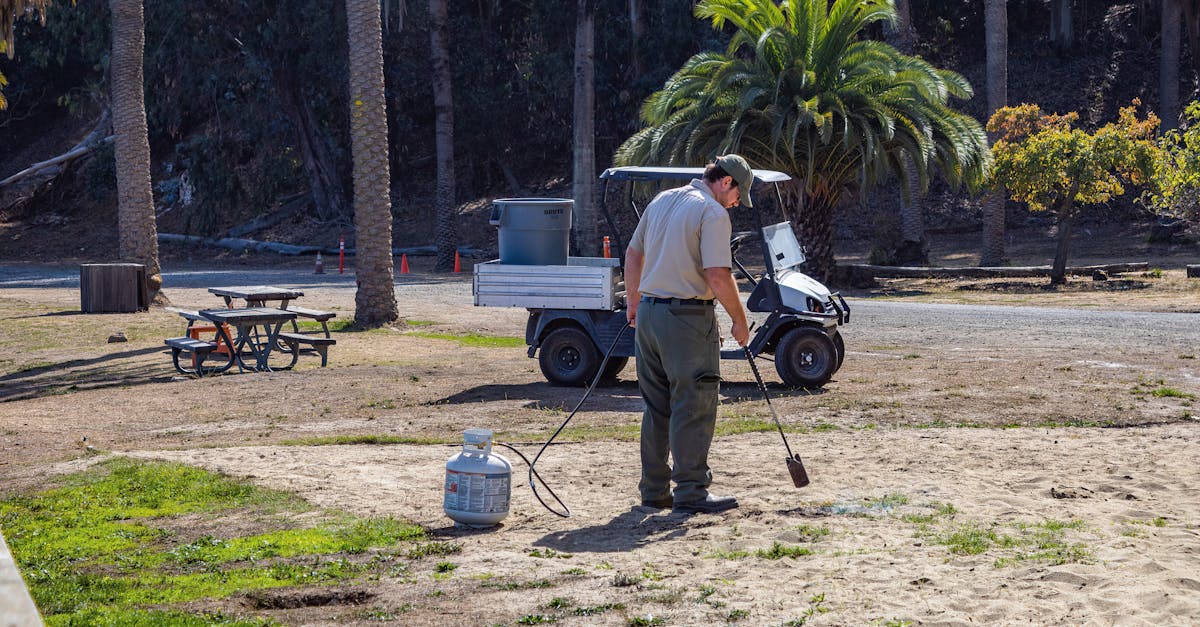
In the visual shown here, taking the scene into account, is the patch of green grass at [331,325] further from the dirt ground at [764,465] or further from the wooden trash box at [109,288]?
the wooden trash box at [109,288]

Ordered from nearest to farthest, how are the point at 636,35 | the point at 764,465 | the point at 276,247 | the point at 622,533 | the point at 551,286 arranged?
the point at 622,533 → the point at 764,465 → the point at 551,286 → the point at 636,35 → the point at 276,247

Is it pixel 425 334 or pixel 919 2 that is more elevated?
pixel 919 2

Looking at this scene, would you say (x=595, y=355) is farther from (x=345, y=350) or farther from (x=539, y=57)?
(x=539, y=57)

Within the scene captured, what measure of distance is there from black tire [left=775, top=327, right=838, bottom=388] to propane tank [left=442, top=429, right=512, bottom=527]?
6.05m

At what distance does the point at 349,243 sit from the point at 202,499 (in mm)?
36237

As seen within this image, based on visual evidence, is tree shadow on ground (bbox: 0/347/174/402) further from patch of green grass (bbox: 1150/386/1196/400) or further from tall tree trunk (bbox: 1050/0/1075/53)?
tall tree trunk (bbox: 1050/0/1075/53)

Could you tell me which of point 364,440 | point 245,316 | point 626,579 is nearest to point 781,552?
point 626,579

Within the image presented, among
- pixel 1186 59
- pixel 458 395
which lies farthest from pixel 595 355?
pixel 1186 59

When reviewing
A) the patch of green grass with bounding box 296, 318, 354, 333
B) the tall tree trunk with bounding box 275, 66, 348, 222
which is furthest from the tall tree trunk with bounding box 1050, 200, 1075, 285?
the tall tree trunk with bounding box 275, 66, 348, 222

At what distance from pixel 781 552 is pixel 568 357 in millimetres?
7043

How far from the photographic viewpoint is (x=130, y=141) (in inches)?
901

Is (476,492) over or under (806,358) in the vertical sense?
under

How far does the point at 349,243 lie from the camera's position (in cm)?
4306

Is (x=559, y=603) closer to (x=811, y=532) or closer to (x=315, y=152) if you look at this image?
(x=811, y=532)
